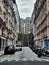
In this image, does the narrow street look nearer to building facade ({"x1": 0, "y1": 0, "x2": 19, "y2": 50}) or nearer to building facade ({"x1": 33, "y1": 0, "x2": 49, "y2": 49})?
building facade ({"x1": 33, "y1": 0, "x2": 49, "y2": 49})

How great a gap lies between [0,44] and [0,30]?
5.63m

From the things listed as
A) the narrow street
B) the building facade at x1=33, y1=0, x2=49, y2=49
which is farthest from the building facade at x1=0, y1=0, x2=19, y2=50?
the narrow street

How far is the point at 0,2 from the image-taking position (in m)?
55.6

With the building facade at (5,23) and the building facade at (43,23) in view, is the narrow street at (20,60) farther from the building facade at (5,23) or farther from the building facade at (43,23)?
the building facade at (5,23)

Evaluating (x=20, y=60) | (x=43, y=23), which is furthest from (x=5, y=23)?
(x=20, y=60)

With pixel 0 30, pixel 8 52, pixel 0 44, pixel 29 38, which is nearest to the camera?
pixel 8 52

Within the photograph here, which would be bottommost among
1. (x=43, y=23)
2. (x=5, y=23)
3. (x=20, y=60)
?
(x=20, y=60)

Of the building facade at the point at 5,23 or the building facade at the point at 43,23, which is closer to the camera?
the building facade at the point at 5,23

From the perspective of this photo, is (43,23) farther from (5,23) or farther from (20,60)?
(20,60)

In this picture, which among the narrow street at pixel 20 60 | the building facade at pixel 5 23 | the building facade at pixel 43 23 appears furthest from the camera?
the building facade at pixel 43 23

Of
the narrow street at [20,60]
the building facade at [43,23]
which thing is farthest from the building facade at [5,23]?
the narrow street at [20,60]

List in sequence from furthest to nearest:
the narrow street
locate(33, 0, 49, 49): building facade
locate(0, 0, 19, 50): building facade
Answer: locate(33, 0, 49, 49): building facade → locate(0, 0, 19, 50): building facade → the narrow street

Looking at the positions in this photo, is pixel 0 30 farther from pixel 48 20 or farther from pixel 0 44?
pixel 48 20

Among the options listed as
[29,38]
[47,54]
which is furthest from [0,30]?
[29,38]
